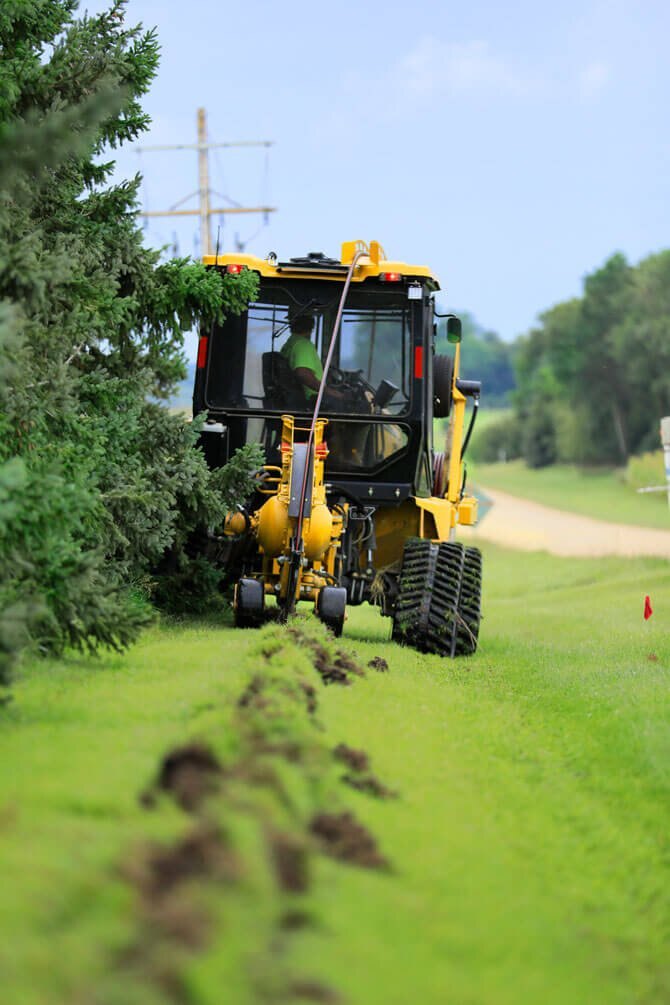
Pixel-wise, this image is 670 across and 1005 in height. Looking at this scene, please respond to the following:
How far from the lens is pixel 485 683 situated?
11070 millimetres

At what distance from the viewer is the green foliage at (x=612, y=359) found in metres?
91.6

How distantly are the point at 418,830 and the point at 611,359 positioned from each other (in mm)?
93397

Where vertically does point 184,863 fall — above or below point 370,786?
above

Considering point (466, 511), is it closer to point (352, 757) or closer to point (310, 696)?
point (310, 696)

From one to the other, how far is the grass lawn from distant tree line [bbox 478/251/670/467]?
258 centimetres

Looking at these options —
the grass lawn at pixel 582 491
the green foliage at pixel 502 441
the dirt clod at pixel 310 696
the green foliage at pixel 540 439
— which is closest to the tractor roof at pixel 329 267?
the dirt clod at pixel 310 696

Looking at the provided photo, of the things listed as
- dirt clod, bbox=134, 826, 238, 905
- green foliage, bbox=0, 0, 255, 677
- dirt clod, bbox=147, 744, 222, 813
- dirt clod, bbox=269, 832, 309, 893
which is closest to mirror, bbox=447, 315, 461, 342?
green foliage, bbox=0, 0, 255, 677

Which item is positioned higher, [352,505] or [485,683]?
[352,505]

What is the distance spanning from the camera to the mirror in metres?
14.5

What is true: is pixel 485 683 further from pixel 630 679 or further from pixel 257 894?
pixel 257 894

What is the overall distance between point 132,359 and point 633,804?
780cm

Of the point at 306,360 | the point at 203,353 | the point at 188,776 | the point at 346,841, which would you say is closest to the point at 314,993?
the point at 346,841

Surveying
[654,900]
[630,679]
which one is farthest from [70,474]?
[654,900]

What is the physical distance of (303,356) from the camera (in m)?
13.7
